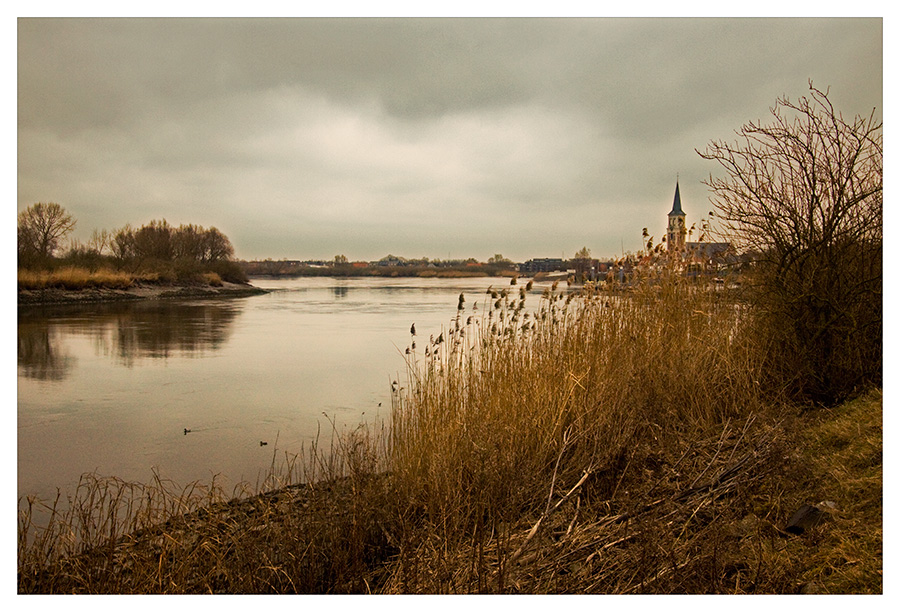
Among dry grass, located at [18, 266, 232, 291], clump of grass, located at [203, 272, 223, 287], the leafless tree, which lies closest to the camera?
the leafless tree

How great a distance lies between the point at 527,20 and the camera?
3404mm

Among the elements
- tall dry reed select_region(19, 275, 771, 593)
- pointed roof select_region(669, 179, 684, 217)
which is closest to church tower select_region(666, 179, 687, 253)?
pointed roof select_region(669, 179, 684, 217)

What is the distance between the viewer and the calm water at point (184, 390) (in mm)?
3752

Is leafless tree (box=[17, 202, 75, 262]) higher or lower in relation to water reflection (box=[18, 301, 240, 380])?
higher

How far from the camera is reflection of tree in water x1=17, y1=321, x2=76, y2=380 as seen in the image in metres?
6.06

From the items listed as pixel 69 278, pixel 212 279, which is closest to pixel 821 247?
pixel 69 278

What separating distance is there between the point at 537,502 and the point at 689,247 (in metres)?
3.43

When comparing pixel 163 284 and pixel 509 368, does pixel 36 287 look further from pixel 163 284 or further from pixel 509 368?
pixel 163 284

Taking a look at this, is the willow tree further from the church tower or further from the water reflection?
the water reflection

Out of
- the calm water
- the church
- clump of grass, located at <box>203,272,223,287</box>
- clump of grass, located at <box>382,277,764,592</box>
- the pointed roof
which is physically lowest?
the calm water

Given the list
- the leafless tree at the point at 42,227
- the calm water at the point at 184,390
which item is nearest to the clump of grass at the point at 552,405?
the calm water at the point at 184,390

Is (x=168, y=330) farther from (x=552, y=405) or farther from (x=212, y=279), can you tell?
(x=552, y=405)

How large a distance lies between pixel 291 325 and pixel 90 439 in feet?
24.7
